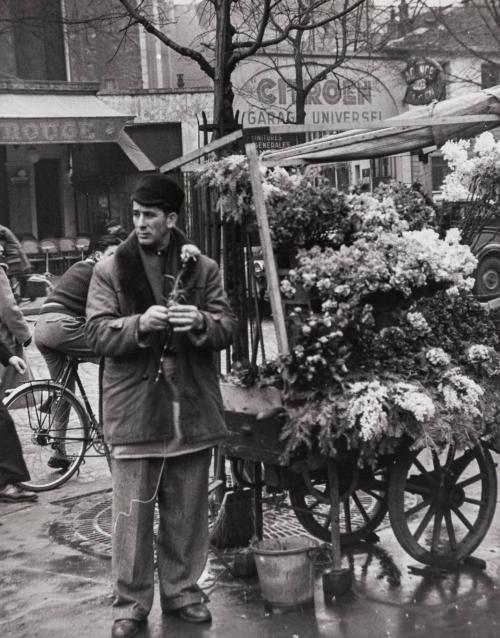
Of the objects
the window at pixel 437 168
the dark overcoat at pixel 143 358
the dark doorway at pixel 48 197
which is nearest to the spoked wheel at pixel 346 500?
the dark overcoat at pixel 143 358

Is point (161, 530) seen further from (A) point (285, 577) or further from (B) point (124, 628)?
(A) point (285, 577)

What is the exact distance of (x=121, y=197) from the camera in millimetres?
24125

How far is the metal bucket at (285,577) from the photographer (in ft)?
15.5

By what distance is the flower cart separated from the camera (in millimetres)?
4828

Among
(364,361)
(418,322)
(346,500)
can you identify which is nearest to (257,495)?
(346,500)

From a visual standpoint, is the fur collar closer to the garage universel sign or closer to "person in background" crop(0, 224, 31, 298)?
"person in background" crop(0, 224, 31, 298)

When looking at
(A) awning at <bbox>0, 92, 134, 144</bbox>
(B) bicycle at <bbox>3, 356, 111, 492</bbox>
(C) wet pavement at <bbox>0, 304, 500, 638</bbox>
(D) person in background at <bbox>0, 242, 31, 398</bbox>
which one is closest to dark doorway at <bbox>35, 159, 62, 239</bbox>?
(A) awning at <bbox>0, 92, 134, 144</bbox>

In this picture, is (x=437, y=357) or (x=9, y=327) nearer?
(x=437, y=357)

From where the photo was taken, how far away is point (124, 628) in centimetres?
443

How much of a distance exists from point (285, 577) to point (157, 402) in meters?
1.05

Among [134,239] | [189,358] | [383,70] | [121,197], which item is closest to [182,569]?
[189,358]

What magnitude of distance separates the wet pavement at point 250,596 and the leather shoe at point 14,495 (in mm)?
672

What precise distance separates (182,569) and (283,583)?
19.0 inches

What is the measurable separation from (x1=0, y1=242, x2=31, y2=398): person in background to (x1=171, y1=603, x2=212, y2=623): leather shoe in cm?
342
